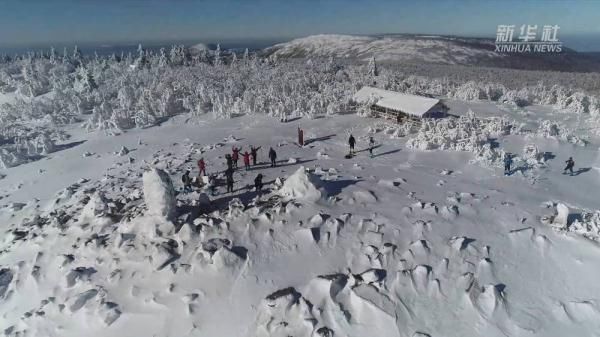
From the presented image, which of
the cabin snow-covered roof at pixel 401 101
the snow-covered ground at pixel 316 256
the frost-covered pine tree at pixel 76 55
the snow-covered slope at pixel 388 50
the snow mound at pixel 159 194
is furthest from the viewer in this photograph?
the snow-covered slope at pixel 388 50

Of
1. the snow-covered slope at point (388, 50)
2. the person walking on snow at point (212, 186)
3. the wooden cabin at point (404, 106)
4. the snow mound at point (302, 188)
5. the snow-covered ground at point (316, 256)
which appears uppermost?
the snow-covered slope at point (388, 50)

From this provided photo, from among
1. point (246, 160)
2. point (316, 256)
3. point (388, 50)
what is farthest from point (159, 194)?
point (388, 50)

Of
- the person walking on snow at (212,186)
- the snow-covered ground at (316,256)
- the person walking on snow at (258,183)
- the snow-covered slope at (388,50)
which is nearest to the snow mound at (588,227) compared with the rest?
the snow-covered ground at (316,256)

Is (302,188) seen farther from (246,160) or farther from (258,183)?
(246,160)

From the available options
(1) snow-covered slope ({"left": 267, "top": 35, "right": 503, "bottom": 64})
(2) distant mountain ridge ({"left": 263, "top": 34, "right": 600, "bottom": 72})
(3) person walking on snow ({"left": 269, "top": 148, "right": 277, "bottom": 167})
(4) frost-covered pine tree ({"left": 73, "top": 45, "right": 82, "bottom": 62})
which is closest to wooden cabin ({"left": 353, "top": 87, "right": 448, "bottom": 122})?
(3) person walking on snow ({"left": 269, "top": 148, "right": 277, "bottom": 167})

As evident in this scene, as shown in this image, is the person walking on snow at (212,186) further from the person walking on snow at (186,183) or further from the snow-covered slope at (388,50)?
the snow-covered slope at (388,50)

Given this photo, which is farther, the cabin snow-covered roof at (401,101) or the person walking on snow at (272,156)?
the cabin snow-covered roof at (401,101)
